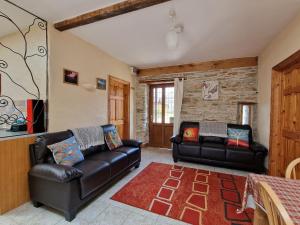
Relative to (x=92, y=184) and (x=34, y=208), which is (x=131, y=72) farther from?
(x=34, y=208)

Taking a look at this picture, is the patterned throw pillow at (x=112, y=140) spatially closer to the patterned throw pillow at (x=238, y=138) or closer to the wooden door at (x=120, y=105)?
the wooden door at (x=120, y=105)

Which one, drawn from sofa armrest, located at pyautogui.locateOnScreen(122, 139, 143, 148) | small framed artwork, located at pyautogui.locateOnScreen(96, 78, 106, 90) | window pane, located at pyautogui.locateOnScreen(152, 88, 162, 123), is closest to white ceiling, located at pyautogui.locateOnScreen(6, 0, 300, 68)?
small framed artwork, located at pyautogui.locateOnScreen(96, 78, 106, 90)

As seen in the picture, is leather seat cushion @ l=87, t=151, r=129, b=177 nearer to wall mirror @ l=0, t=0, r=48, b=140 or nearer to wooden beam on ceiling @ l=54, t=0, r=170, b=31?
wall mirror @ l=0, t=0, r=48, b=140

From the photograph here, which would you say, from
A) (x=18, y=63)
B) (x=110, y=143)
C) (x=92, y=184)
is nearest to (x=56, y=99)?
(x=18, y=63)

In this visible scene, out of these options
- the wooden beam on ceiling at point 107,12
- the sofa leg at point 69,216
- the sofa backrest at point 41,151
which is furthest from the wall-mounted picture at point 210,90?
the sofa leg at point 69,216

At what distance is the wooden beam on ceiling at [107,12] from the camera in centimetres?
185

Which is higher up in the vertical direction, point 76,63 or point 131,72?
point 131,72

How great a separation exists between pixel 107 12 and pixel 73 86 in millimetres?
1432

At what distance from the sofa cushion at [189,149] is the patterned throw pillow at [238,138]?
724mm

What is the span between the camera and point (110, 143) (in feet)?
10.3

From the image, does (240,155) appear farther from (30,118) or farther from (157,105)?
(30,118)

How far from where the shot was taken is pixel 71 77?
2.77 m

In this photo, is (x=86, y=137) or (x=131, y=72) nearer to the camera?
(x=86, y=137)

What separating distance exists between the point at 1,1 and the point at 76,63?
1165 mm
